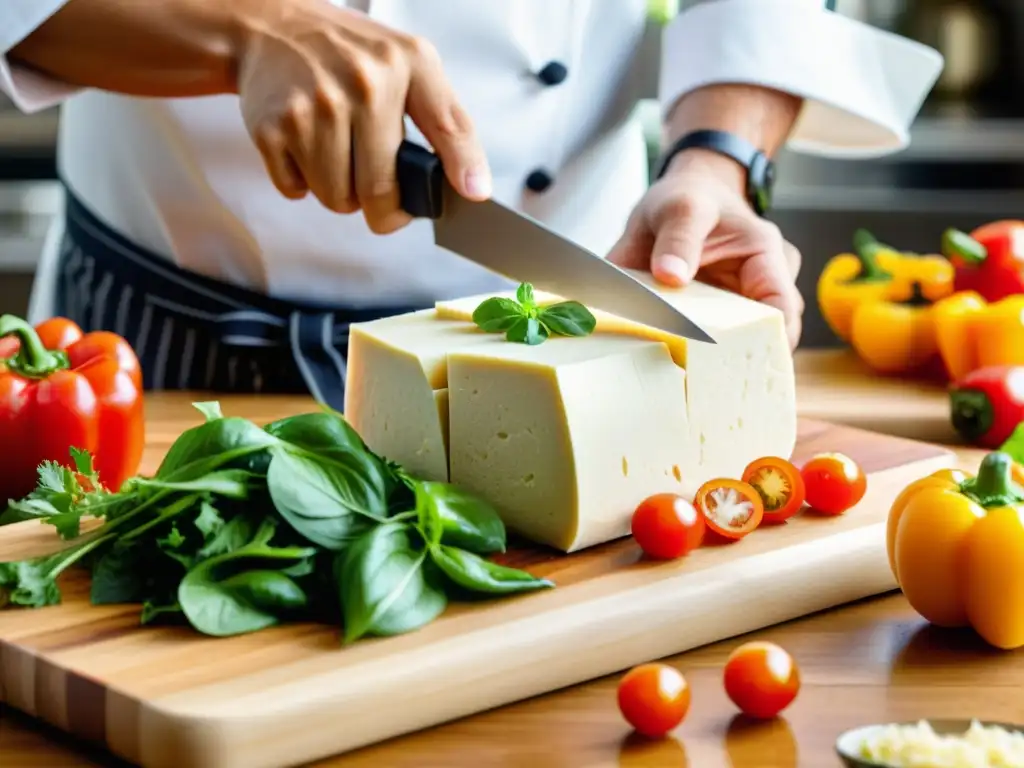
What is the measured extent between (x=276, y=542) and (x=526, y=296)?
0.39m

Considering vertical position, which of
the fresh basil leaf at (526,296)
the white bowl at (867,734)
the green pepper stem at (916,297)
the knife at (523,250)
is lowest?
the green pepper stem at (916,297)

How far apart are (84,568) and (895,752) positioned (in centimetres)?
75

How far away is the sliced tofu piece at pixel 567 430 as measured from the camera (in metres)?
1.43

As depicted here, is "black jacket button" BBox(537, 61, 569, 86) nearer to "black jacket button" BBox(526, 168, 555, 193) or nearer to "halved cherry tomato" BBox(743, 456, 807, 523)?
"black jacket button" BBox(526, 168, 555, 193)

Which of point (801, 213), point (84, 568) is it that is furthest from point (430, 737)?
point (801, 213)

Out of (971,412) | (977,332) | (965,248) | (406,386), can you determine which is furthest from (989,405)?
(406,386)

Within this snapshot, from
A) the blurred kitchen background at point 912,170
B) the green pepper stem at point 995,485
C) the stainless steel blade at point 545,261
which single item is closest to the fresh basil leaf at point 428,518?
the stainless steel blade at point 545,261

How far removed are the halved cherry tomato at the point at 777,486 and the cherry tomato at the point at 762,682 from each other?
0.37 meters

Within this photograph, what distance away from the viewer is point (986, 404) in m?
1.91

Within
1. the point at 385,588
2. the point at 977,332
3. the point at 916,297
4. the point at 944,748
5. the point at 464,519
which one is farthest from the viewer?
the point at 916,297

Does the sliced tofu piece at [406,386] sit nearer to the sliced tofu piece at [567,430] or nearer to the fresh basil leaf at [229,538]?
the sliced tofu piece at [567,430]

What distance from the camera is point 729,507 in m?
1.46

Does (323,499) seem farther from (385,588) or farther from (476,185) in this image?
(476,185)

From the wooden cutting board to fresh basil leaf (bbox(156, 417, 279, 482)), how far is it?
0.43ft
